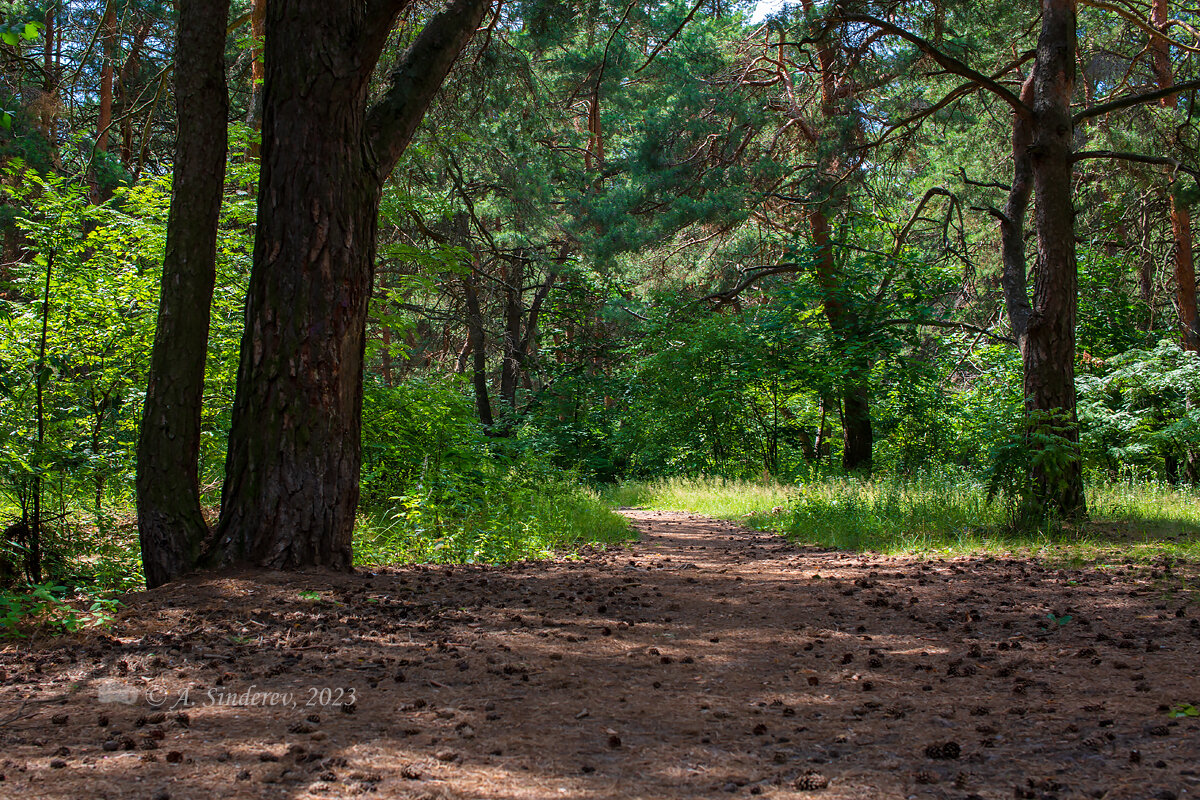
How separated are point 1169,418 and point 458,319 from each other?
1418cm

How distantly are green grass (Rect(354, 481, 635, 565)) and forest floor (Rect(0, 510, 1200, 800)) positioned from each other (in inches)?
63.1

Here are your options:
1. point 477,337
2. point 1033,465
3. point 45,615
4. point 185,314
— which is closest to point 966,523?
point 1033,465

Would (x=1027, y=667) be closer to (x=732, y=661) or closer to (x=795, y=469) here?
(x=732, y=661)

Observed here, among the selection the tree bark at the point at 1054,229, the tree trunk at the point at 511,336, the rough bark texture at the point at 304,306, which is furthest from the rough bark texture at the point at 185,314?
the tree trunk at the point at 511,336

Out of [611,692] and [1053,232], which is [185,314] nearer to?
[611,692]

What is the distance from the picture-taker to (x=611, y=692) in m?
3.08

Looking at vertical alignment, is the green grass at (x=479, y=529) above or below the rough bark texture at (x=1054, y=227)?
below

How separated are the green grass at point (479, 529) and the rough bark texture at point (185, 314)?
65.4 inches

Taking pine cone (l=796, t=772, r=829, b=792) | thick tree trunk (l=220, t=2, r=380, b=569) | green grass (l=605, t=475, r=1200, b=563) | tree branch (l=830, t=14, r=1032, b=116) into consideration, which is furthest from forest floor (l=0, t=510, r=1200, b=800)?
tree branch (l=830, t=14, r=1032, b=116)

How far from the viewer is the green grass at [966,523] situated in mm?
6215

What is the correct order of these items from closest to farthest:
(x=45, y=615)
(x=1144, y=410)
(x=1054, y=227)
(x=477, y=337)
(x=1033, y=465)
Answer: (x=45, y=615)
(x=1033, y=465)
(x=1054, y=227)
(x=1144, y=410)
(x=477, y=337)

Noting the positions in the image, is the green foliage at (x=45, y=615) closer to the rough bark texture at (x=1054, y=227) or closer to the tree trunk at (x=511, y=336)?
the rough bark texture at (x=1054, y=227)

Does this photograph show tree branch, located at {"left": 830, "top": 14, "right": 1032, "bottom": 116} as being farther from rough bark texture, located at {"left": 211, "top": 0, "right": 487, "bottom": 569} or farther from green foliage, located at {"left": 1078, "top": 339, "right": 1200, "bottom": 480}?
green foliage, located at {"left": 1078, "top": 339, "right": 1200, "bottom": 480}

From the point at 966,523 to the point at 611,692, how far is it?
5.61m
